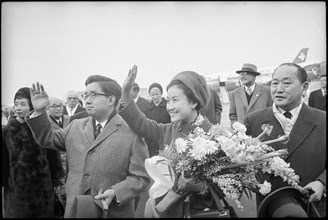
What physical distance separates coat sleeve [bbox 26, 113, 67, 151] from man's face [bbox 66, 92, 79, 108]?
219mm

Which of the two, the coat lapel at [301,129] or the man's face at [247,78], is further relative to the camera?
the man's face at [247,78]

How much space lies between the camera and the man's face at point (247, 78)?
125 inches

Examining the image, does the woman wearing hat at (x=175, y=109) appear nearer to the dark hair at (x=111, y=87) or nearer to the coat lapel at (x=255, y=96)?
the dark hair at (x=111, y=87)

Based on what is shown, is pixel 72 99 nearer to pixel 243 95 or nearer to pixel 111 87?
pixel 111 87

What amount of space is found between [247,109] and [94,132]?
4.51 feet

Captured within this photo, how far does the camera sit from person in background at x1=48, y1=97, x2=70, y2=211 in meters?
3.06

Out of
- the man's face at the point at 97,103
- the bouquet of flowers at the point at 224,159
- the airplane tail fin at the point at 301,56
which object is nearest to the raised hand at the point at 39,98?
the man's face at the point at 97,103

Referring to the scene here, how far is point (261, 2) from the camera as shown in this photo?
10.6 feet

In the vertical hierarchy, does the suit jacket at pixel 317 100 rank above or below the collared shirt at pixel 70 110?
above

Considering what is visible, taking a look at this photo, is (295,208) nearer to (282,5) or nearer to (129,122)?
(129,122)

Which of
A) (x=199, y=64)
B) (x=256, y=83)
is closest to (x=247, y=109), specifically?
(x=256, y=83)

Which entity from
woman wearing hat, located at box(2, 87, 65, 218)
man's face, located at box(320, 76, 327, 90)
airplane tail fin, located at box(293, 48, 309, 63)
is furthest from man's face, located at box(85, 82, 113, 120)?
man's face, located at box(320, 76, 327, 90)

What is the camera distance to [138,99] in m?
3.05

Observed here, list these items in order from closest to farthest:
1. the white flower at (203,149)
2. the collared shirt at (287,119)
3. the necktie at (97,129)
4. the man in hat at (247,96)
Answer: the white flower at (203,149), the necktie at (97,129), the collared shirt at (287,119), the man in hat at (247,96)
